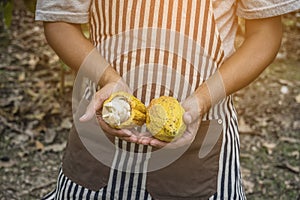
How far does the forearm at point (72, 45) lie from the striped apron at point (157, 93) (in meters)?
0.05

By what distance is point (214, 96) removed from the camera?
1.30 meters

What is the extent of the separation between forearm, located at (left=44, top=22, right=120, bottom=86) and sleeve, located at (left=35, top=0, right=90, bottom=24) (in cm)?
2

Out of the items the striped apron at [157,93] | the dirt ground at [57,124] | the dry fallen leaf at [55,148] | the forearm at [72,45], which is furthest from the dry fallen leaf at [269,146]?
the forearm at [72,45]

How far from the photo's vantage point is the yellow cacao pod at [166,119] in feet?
3.92

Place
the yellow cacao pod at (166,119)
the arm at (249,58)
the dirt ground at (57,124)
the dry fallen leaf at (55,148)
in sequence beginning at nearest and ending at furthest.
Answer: the yellow cacao pod at (166,119), the arm at (249,58), the dirt ground at (57,124), the dry fallen leaf at (55,148)

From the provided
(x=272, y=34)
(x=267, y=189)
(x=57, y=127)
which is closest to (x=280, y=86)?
(x=267, y=189)

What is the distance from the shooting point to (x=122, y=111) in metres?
1.21

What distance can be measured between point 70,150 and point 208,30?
430 millimetres

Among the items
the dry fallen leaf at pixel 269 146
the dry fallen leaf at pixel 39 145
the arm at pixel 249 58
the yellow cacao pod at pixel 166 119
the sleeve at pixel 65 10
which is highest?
the sleeve at pixel 65 10

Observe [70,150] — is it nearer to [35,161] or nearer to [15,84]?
[35,161]

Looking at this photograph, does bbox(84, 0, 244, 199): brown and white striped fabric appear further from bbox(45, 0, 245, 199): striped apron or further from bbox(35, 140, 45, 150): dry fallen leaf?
bbox(35, 140, 45, 150): dry fallen leaf

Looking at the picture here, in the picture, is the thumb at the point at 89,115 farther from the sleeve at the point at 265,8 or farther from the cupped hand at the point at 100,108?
the sleeve at the point at 265,8

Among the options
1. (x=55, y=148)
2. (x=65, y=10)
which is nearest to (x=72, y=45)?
Result: (x=65, y=10)

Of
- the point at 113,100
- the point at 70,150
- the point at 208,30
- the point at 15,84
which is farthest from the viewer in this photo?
the point at 15,84
